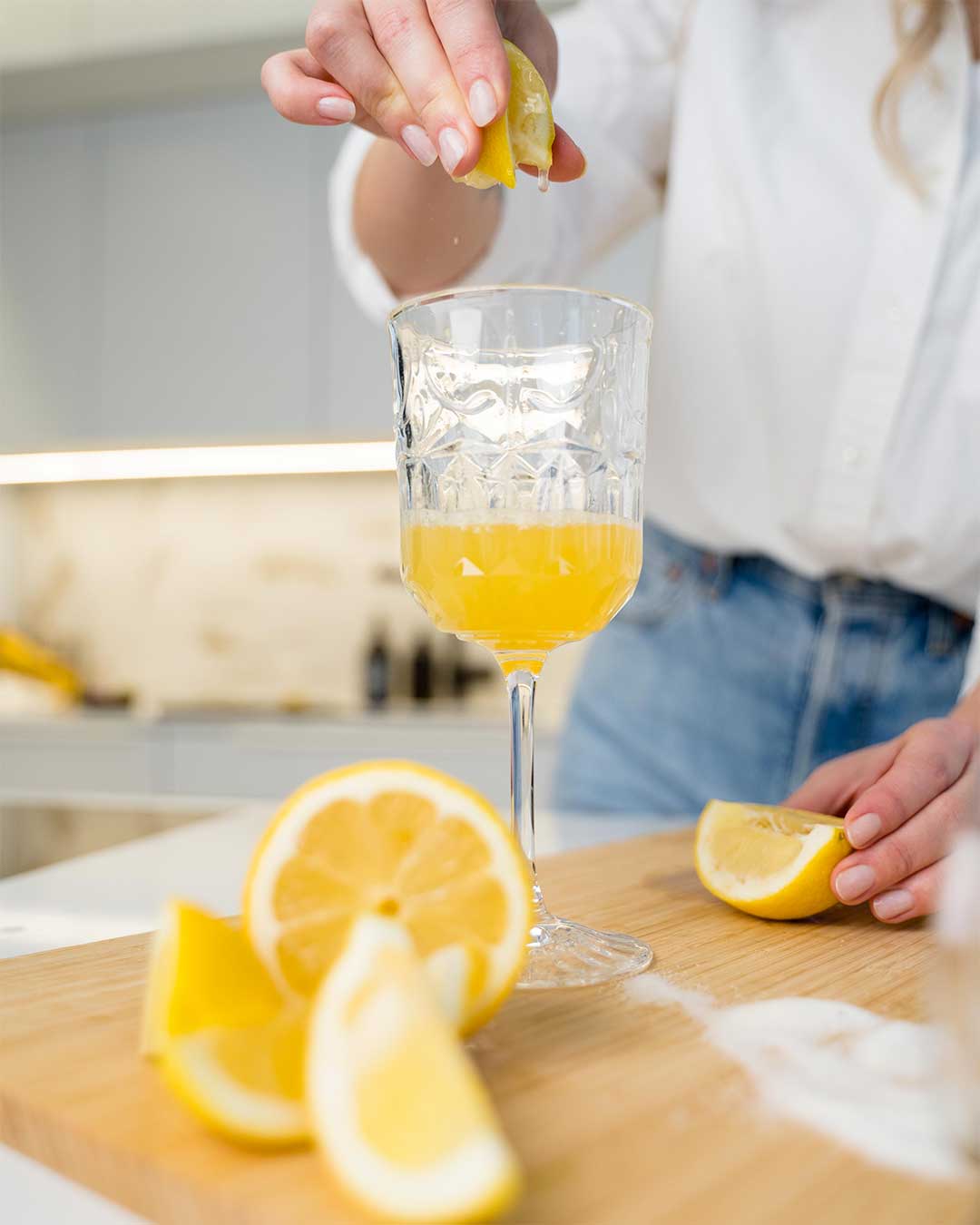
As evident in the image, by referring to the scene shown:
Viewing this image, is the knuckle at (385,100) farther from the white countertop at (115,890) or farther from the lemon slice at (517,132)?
the white countertop at (115,890)

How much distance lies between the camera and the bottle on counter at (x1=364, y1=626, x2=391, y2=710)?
3754 millimetres

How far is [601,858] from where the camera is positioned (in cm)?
106

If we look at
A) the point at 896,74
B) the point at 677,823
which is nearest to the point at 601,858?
the point at 677,823

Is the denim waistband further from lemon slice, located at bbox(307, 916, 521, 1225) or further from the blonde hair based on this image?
lemon slice, located at bbox(307, 916, 521, 1225)

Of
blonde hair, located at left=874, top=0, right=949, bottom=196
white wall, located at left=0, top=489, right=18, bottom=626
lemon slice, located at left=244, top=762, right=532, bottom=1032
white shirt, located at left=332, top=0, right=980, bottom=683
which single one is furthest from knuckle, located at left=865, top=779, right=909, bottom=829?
white wall, located at left=0, top=489, right=18, bottom=626

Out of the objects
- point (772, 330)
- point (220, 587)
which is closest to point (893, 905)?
point (772, 330)

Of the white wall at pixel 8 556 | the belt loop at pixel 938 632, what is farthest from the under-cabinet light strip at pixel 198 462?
the belt loop at pixel 938 632

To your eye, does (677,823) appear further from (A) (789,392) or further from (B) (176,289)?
(B) (176,289)

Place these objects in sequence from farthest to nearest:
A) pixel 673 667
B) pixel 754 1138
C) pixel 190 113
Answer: pixel 190 113, pixel 673 667, pixel 754 1138

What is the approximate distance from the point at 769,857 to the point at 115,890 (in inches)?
22.5

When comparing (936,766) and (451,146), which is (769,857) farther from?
(451,146)

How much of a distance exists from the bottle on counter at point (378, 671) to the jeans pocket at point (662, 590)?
239 cm

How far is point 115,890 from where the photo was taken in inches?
40.8

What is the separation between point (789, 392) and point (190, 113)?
2.72 m
